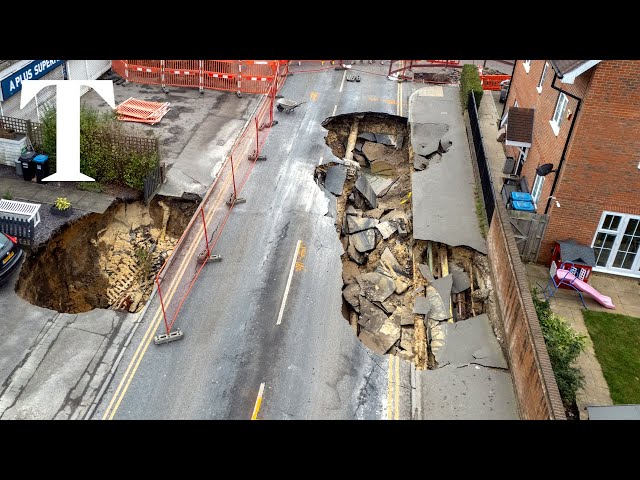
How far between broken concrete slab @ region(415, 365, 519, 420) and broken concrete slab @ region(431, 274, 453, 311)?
2639mm

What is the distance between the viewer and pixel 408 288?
17328 millimetres

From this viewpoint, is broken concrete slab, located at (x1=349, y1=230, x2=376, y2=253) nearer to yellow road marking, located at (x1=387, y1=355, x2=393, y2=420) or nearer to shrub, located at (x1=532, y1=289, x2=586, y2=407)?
yellow road marking, located at (x1=387, y1=355, x2=393, y2=420)

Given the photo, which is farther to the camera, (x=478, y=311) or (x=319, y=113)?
(x=319, y=113)

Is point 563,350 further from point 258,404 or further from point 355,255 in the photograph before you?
Answer: point 355,255

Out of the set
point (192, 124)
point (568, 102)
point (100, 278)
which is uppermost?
point (568, 102)

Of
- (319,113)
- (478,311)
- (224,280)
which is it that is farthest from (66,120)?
(478,311)

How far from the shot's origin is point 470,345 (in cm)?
1426

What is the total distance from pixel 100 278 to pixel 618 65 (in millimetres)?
15446

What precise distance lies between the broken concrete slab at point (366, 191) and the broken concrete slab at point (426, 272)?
15.0 feet

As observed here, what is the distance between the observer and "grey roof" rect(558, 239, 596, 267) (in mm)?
16062

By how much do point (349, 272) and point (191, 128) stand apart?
9.99 metres

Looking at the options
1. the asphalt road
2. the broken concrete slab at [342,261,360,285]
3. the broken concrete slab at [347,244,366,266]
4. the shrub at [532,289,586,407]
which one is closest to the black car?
the asphalt road

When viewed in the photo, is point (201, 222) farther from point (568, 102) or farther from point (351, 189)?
point (568, 102)

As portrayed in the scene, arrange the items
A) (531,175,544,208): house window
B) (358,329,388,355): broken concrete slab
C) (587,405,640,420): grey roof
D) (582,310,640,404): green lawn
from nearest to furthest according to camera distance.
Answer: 1. (587,405,640,420): grey roof
2. (582,310,640,404): green lawn
3. (358,329,388,355): broken concrete slab
4. (531,175,544,208): house window
